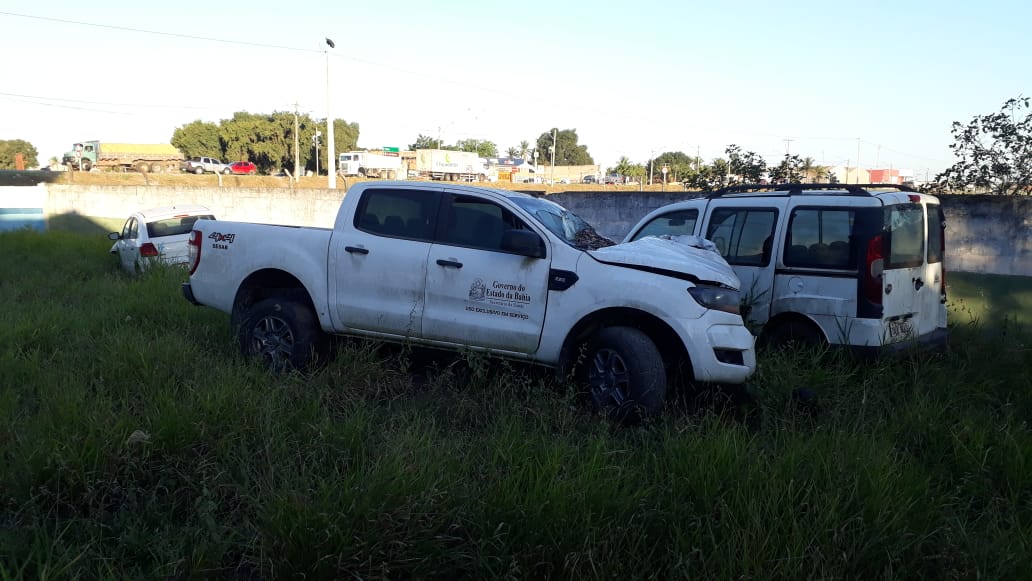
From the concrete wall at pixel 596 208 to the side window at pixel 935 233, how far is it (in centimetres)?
306

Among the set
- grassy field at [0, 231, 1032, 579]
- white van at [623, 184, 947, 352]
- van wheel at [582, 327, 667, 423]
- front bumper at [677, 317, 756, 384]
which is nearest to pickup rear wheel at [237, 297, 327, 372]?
grassy field at [0, 231, 1032, 579]

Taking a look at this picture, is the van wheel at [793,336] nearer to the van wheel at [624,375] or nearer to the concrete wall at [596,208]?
the van wheel at [624,375]

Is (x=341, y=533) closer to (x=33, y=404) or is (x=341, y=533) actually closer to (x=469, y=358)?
(x=469, y=358)

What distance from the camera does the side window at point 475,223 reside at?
231 inches

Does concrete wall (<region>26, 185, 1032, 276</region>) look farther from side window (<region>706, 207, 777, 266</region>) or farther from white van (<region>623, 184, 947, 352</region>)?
side window (<region>706, 207, 777, 266</region>)

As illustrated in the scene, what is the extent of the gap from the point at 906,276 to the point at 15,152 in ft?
342

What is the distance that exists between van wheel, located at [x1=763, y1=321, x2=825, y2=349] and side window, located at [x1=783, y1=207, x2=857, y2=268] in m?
0.52

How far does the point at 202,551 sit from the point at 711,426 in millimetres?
2906

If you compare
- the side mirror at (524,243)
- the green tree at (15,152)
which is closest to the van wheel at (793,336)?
the side mirror at (524,243)

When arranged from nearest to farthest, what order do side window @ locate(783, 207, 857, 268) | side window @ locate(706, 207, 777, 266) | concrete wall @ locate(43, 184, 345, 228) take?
side window @ locate(783, 207, 857, 268) < side window @ locate(706, 207, 777, 266) < concrete wall @ locate(43, 184, 345, 228)

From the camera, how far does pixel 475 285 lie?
570 cm

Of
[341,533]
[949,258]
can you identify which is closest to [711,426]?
[341,533]

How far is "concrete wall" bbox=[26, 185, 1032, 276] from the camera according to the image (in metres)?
9.16

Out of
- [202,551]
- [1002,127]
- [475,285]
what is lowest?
[202,551]
